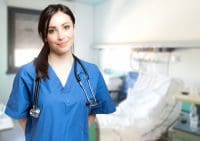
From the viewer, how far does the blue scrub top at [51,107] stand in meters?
1.10

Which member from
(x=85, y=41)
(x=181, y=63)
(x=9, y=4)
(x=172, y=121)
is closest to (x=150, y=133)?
(x=172, y=121)

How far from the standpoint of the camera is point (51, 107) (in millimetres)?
1096

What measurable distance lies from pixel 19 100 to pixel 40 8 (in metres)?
3.14

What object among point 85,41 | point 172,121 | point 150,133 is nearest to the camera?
point 150,133

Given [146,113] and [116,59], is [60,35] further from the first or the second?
[116,59]

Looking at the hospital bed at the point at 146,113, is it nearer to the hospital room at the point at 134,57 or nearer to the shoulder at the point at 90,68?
the hospital room at the point at 134,57

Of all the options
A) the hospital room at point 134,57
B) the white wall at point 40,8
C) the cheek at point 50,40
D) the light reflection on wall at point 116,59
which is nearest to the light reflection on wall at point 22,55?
the hospital room at point 134,57

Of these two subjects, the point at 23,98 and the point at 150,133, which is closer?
the point at 23,98

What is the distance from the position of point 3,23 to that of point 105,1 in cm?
175

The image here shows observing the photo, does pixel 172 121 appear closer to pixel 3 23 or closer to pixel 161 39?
pixel 161 39

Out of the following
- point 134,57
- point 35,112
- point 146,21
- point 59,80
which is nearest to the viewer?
point 35,112

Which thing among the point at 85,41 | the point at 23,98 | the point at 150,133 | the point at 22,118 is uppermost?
the point at 85,41

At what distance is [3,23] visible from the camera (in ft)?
11.8

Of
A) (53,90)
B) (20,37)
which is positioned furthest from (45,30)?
(20,37)
